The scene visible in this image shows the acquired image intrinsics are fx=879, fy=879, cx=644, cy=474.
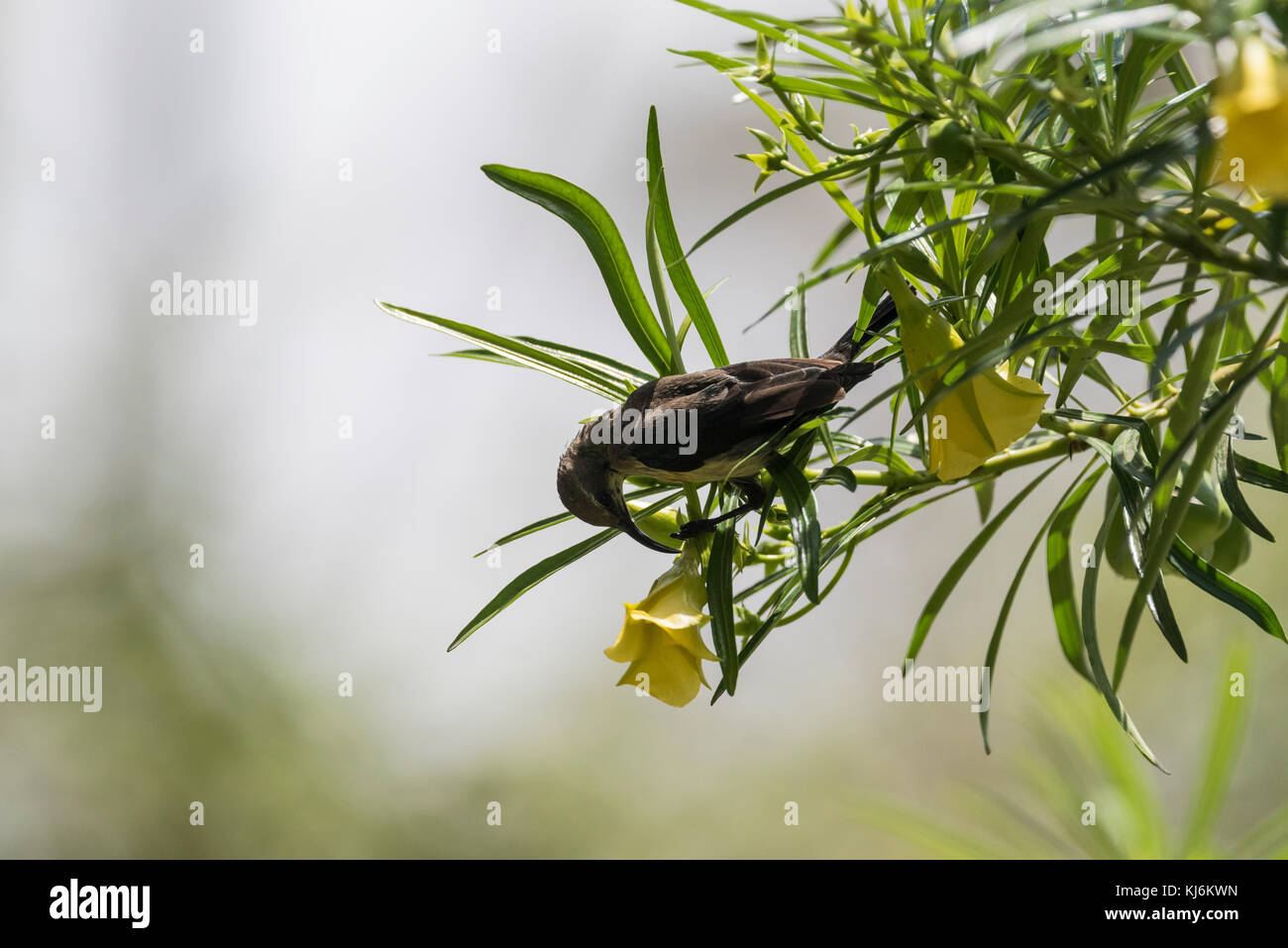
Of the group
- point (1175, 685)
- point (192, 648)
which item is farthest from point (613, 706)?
point (1175, 685)

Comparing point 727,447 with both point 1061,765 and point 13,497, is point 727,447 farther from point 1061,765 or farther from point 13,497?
point 13,497

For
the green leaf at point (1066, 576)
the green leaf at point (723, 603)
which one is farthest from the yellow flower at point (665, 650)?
the green leaf at point (1066, 576)

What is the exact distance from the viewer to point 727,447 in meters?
0.46

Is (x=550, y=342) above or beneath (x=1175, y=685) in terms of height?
above

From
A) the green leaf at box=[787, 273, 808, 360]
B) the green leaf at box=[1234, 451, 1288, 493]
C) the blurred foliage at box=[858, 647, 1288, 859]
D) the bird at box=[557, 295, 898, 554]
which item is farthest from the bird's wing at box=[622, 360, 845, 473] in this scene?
the blurred foliage at box=[858, 647, 1288, 859]

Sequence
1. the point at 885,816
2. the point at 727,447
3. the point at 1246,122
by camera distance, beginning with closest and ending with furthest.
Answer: the point at 1246,122, the point at 727,447, the point at 885,816

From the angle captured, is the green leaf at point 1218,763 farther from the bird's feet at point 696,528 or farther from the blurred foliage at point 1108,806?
the bird's feet at point 696,528

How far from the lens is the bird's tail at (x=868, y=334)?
501mm

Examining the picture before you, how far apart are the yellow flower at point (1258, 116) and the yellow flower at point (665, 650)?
310 millimetres

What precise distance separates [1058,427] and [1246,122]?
32cm

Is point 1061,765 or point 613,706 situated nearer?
point 1061,765

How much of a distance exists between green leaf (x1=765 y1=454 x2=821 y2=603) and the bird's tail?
80mm

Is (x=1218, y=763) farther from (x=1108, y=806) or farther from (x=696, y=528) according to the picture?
(x=696, y=528)
